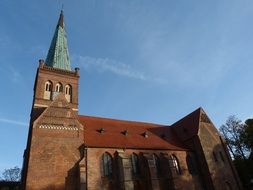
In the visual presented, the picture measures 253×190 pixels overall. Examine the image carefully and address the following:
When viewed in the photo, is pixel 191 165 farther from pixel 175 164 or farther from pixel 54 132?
pixel 54 132

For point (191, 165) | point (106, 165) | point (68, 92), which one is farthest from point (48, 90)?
point (191, 165)

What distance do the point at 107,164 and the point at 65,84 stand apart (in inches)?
443

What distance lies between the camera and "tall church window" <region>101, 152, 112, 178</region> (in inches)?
853

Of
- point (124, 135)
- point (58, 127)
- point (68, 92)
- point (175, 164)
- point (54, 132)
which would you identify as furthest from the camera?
point (68, 92)

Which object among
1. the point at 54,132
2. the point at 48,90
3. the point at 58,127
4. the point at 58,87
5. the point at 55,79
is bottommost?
the point at 54,132

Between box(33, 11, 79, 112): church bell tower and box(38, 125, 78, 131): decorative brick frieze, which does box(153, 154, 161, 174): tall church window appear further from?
box(33, 11, 79, 112): church bell tower

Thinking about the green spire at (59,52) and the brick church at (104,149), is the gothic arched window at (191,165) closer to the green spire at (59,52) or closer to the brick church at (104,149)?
the brick church at (104,149)

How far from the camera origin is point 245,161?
35.2m

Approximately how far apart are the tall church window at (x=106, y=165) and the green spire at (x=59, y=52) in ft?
42.1

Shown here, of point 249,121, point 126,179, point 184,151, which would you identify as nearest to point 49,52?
point 126,179

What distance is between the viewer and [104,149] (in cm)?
2295

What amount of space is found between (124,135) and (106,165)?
18.0ft

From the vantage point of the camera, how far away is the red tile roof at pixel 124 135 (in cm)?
2420

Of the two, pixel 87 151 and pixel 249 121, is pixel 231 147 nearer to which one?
pixel 249 121
